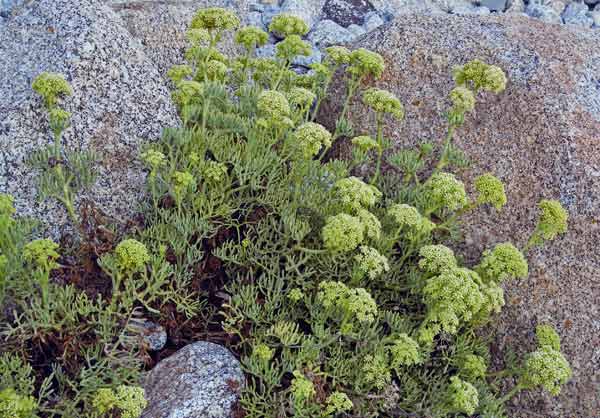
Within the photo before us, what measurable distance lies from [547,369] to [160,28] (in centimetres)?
555

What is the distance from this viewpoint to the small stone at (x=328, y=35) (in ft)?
29.2

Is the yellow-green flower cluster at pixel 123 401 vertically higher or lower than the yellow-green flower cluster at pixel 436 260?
lower

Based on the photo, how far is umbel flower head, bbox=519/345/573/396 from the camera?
405 centimetres

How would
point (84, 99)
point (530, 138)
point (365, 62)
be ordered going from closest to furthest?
point (84, 99) → point (365, 62) → point (530, 138)

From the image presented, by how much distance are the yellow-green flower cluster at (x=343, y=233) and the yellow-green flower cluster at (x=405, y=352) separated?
30.2 inches

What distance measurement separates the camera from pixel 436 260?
435 cm

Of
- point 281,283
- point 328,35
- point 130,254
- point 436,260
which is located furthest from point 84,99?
point 328,35

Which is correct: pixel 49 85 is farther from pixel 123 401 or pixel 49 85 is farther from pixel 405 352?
pixel 405 352

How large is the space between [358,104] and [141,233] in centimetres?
312

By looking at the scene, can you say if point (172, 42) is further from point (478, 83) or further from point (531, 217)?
point (531, 217)

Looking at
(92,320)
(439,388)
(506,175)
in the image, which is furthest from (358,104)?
(92,320)

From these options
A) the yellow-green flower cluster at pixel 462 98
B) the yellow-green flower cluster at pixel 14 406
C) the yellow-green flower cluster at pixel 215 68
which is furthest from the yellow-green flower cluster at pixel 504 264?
the yellow-green flower cluster at pixel 14 406

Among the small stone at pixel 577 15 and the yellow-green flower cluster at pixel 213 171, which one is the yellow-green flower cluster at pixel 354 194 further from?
the small stone at pixel 577 15

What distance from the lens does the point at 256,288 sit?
15.5 feet
